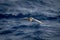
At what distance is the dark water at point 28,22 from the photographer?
5.61 metres

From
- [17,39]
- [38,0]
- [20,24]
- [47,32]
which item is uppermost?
[38,0]

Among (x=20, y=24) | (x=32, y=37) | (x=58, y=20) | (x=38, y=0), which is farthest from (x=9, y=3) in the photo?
(x=32, y=37)

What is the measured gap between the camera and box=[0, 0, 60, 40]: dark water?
5605 mm

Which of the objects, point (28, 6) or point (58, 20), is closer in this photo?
point (58, 20)

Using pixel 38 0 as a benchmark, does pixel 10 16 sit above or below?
below

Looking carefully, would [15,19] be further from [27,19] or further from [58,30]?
[58,30]

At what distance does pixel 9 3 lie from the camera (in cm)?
810

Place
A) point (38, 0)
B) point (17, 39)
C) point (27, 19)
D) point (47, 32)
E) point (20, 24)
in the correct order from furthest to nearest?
point (38, 0), point (27, 19), point (20, 24), point (47, 32), point (17, 39)

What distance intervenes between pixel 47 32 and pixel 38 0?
3271 millimetres

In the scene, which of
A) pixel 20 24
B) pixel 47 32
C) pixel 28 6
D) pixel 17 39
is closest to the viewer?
pixel 17 39

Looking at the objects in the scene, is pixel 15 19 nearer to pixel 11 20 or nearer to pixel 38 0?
pixel 11 20

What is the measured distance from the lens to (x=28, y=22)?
6.43 meters

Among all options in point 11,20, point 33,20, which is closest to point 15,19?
point 11,20

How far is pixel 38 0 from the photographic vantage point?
8.77 meters
